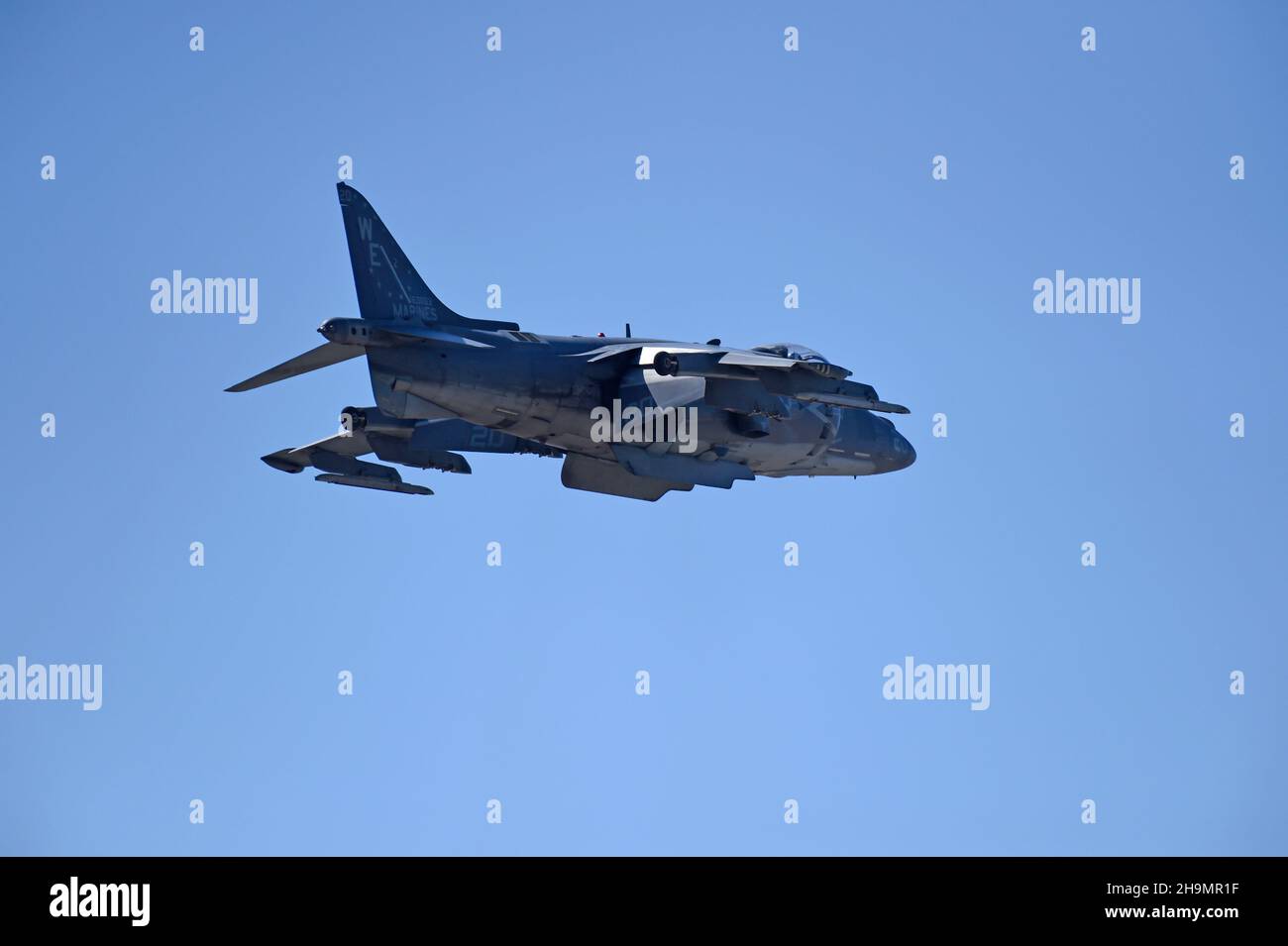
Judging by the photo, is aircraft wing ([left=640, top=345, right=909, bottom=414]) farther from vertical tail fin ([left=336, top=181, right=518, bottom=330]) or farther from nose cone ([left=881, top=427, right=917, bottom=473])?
nose cone ([left=881, top=427, right=917, bottom=473])

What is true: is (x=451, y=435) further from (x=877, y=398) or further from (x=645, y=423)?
(x=877, y=398)

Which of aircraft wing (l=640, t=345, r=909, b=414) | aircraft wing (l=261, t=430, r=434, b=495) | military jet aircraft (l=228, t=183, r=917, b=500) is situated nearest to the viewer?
military jet aircraft (l=228, t=183, r=917, b=500)

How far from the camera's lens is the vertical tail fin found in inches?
1227

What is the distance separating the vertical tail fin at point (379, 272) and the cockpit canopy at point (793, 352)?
21.0 ft

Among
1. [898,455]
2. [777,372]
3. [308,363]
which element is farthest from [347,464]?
[898,455]

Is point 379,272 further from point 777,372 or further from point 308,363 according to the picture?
point 777,372

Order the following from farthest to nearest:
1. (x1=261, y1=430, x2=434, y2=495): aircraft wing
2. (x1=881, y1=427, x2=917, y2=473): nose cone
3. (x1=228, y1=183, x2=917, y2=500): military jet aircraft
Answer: (x1=881, y1=427, x2=917, y2=473): nose cone, (x1=261, y1=430, x2=434, y2=495): aircraft wing, (x1=228, y1=183, x2=917, y2=500): military jet aircraft

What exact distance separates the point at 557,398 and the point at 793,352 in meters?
4.56

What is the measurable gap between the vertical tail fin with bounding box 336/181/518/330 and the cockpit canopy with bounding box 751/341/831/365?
6386mm

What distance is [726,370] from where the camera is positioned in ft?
109

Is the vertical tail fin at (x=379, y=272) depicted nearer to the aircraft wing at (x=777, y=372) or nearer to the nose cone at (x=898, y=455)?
the aircraft wing at (x=777, y=372)

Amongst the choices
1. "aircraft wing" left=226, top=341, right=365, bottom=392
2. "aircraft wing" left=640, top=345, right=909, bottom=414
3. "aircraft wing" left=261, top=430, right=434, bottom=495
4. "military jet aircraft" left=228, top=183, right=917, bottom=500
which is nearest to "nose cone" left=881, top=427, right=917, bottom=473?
"military jet aircraft" left=228, top=183, right=917, bottom=500

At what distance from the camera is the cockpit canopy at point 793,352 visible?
32.6 metres
